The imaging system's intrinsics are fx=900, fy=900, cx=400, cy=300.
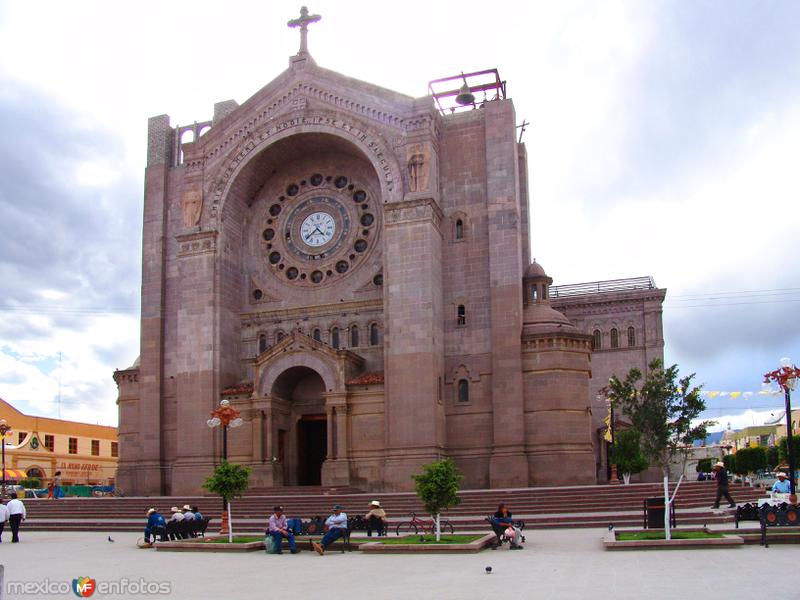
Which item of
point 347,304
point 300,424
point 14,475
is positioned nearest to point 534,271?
point 347,304

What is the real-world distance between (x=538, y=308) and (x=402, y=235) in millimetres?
7152

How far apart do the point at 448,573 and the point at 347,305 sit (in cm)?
2756

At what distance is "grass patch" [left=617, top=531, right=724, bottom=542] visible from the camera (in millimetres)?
20575

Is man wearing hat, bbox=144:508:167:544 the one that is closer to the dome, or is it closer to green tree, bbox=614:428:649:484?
the dome

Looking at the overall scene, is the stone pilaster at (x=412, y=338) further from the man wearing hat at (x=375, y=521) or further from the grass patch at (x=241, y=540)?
the grass patch at (x=241, y=540)

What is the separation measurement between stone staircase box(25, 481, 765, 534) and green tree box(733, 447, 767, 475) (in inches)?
2346

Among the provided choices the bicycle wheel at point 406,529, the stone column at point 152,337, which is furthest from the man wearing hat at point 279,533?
the stone column at point 152,337

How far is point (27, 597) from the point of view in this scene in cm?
1538

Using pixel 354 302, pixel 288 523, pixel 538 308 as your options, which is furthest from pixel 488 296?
pixel 288 523

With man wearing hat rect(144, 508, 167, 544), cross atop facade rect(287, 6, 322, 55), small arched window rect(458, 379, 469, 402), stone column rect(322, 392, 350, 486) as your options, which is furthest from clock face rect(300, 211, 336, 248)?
man wearing hat rect(144, 508, 167, 544)

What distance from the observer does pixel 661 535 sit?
21.2 meters

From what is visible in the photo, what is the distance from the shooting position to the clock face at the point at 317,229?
46.1 meters

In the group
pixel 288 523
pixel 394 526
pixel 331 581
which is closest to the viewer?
pixel 331 581

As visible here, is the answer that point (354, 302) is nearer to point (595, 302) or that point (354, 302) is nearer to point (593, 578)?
point (595, 302)
